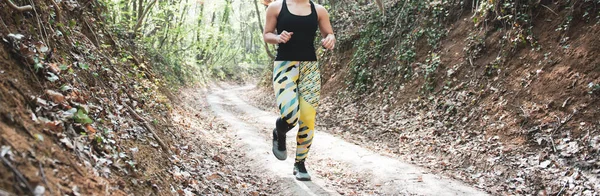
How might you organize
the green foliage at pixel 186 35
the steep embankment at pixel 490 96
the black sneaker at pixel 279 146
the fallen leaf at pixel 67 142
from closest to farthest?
the fallen leaf at pixel 67 142 → the black sneaker at pixel 279 146 → the steep embankment at pixel 490 96 → the green foliage at pixel 186 35

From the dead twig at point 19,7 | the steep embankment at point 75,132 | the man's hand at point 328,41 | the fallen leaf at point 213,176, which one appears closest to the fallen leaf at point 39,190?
the steep embankment at point 75,132

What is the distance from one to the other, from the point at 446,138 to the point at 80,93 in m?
6.04

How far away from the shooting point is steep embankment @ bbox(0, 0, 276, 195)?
194 cm

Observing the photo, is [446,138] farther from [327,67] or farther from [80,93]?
[327,67]

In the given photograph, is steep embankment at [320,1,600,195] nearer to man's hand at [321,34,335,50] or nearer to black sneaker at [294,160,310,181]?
black sneaker at [294,160,310,181]

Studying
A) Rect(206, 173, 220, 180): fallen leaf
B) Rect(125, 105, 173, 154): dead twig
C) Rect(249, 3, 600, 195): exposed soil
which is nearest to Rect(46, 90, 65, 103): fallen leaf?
Rect(125, 105, 173, 154): dead twig

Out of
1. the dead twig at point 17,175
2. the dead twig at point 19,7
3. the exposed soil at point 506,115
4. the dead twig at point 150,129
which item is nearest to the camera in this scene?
the dead twig at point 17,175

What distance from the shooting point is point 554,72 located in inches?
255

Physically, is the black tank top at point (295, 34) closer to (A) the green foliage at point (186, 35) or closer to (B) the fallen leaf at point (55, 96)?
(B) the fallen leaf at point (55, 96)

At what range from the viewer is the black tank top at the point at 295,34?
437 cm

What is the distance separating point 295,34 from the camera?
4.39 meters

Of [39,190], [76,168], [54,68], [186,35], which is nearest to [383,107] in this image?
[54,68]

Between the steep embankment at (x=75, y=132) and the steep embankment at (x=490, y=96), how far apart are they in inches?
140

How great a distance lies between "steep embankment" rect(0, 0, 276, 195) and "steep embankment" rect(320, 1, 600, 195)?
3545mm
